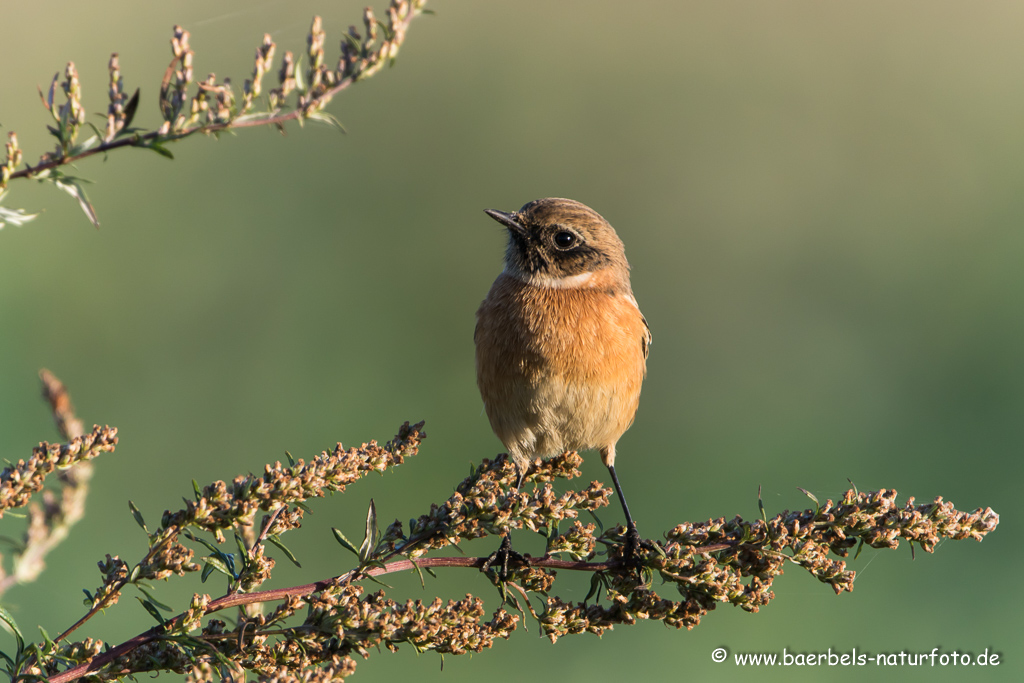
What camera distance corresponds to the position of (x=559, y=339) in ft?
15.6

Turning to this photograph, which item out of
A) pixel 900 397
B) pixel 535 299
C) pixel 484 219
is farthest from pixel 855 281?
pixel 535 299

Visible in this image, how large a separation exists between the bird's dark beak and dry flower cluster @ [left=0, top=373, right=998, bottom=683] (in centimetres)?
210

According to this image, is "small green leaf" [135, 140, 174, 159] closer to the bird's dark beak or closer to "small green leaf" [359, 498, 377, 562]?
"small green leaf" [359, 498, 377, 562]

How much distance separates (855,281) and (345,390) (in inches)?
239

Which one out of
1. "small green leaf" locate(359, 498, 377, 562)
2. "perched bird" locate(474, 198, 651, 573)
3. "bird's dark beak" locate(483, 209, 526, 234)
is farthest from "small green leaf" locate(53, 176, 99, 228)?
"bird's dark beak" locate(483, 209, 526, 234)

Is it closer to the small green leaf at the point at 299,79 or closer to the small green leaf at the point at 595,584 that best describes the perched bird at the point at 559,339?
the small green leaf at the point at 595,584

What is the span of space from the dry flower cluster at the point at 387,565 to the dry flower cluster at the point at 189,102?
632 millimetres

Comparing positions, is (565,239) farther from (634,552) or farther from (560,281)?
(634,552)

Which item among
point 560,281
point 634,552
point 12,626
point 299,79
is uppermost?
point 560,281

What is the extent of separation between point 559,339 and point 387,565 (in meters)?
2.31

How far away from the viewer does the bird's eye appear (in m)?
5.21

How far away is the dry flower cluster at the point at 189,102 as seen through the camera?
1.97m

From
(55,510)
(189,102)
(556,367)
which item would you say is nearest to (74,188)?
(189,102)

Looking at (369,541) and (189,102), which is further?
(369,541)
